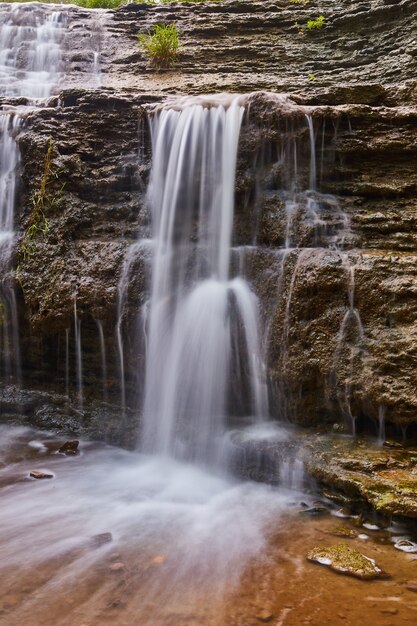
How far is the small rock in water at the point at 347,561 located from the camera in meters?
2.92

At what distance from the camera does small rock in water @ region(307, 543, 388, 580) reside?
9.58ft

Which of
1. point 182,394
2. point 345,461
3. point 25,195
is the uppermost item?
point 25,195

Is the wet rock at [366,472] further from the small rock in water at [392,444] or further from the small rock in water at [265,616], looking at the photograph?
the small rock in water at [265,616]

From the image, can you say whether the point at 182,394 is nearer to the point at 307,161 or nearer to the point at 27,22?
the point at 307,161

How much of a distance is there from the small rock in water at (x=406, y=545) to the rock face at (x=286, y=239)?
3.68ft

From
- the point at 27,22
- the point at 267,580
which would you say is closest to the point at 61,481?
the point at 267,580

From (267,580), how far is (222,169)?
447 cm

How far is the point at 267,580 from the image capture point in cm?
291

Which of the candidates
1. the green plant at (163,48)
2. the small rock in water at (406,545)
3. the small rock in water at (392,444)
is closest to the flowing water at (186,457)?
the small rock in water at (406,545)

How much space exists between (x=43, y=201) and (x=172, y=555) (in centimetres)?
467

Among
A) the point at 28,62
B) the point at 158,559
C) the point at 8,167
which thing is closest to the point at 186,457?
the point at 158,559

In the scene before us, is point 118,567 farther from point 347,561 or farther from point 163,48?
point 163,48

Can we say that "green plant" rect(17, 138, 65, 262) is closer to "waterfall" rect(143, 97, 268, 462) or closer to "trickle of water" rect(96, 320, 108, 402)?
"waterfall" rect(143, 97, 268, 462)

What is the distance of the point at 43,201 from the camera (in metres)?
6.28
